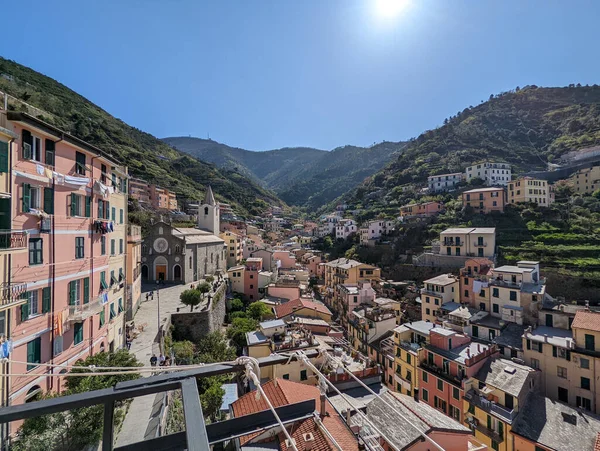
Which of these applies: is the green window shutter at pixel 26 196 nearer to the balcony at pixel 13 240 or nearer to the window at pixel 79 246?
the balcony at pixel 13 240

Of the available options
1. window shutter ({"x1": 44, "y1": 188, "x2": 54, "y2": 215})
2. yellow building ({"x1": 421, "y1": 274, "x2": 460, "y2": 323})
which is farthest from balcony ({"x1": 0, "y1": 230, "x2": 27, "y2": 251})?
yellow building ({"x1": 421, "y1": 274, "x2": 460, "y2": 323})

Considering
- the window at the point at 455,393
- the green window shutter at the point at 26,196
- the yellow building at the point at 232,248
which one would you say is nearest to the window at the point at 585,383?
the window at the point at 455,393

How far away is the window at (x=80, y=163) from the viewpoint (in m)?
14.0

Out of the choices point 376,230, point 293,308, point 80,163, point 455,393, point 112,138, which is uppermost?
point 112,138

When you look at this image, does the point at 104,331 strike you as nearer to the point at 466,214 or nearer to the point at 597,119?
the point at 466,214

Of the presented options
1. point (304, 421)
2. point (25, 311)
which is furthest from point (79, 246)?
point (304, 421)

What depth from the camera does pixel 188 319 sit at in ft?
83.5

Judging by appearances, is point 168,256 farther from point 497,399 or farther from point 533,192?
point 533,192

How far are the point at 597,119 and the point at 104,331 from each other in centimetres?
13920

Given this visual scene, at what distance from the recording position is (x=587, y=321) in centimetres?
2077

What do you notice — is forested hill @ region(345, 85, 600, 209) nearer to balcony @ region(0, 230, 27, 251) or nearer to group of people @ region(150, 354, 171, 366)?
group of people @ region(150, 354, 171, 366)

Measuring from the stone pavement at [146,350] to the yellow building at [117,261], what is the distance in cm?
177

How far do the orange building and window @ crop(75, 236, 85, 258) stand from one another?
6147 centimetres

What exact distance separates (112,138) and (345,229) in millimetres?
80083
